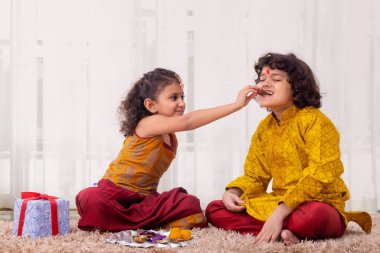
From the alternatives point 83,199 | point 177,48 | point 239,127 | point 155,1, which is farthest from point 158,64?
point 83,199

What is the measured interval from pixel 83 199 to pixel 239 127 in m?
0.95

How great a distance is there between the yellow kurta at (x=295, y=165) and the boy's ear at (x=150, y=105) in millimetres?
354

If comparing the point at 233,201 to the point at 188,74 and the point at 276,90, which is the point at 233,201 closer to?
the point at 276,90

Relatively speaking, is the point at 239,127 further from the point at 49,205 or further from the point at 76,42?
the point at 49,205

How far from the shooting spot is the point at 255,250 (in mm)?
1256

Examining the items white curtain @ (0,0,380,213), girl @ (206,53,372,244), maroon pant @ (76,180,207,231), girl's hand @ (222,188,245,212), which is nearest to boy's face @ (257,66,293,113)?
girl @ (206,53,372,244)

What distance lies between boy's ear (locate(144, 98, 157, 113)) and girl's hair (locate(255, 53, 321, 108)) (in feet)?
1.39

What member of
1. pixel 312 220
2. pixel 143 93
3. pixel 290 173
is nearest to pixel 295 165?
pixel 290 173

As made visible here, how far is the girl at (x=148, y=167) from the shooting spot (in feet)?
5.23

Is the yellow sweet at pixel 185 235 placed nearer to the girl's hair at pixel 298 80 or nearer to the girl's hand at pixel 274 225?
the girl's hand at pixel 274 225

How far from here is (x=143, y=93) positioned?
5.84 ft

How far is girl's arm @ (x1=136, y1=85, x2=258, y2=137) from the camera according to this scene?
157 cm

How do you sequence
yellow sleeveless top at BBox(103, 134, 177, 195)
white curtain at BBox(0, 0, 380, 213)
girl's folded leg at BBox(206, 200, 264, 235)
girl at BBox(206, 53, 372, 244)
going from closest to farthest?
girl at BBox(206, 53, 372, 244) → girl's folded leg at BBox(206, 200, 264, 235) → yellow sleeveless top at BBox(103, 134, 177, 195) → white curtain at BBox(0, 0, 380, 213)

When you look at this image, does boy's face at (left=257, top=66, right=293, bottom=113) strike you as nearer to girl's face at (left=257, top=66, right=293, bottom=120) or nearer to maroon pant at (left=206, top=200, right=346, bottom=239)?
girl's face at (left=257, top=66, right=293, bottom=120)
